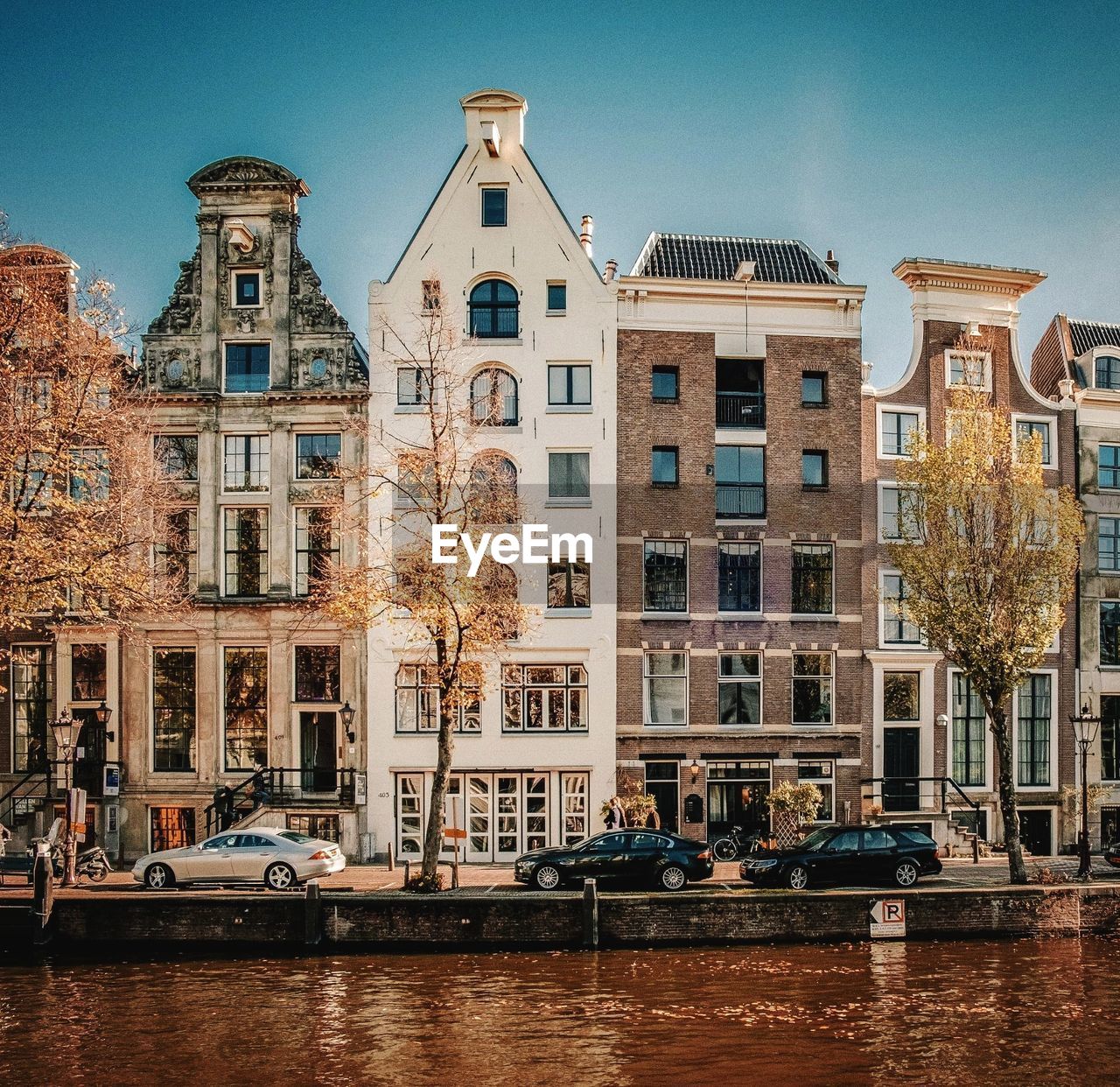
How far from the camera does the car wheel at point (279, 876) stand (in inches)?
1107

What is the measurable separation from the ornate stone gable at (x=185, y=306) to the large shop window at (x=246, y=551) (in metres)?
6.08

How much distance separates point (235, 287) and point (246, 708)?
1325cm

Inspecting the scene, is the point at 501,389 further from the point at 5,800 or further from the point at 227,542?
the point at 5,800

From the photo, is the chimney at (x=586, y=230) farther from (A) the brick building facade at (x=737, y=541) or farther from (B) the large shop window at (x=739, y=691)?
(B) the large shop window at (x=739, y=691)

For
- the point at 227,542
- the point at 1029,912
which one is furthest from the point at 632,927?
the point at 227,542

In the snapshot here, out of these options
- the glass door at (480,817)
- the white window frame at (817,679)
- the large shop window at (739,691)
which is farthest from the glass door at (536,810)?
the white window frame at (817,679)

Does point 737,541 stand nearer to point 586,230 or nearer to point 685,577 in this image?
point 685,577

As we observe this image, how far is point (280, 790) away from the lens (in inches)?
1369

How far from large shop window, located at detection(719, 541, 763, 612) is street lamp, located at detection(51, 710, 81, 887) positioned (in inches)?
752

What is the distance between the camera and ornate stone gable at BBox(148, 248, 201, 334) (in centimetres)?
3675

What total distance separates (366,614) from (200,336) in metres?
14.0

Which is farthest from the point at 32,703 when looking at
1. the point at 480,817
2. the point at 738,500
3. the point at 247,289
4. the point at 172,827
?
the point at 738,500

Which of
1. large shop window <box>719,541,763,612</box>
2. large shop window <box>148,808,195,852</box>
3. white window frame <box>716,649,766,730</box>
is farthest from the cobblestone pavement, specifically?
large shop window <box>719,541,763,612</box>

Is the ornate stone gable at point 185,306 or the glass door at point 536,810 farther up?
the ornate stone gable at point 185,306
